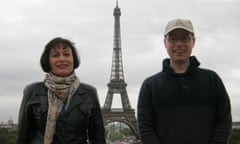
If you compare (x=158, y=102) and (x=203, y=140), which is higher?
(x=158, y=102)

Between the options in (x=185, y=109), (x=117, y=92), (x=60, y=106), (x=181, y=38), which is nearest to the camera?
(x=60, y=106)

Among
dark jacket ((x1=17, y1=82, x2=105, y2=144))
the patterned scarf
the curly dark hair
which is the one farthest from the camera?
the curly dark hair

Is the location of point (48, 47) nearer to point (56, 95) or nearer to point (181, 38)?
point (56, 95)

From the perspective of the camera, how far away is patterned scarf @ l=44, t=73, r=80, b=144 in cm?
488

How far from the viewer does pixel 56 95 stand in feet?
16.5

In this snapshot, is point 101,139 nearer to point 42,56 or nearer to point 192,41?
point 42,56

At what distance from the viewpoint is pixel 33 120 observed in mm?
5176

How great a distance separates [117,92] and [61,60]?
5860cm

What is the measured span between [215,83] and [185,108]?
42 centimetres

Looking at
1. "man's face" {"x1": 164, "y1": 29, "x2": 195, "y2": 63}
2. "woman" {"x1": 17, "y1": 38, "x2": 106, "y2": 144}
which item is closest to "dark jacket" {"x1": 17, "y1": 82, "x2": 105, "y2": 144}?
"woman" {"x1": 17, "y1": 38, "x2": 106, "y2": 144}

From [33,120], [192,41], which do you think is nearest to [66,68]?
[33,120]

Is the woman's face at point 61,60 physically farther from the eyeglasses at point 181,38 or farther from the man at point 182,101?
the eyeglasses at point 181,38

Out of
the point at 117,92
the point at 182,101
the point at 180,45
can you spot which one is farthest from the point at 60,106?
the point at 117,92

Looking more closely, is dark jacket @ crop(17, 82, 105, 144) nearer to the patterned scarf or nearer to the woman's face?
the patterned scarf
